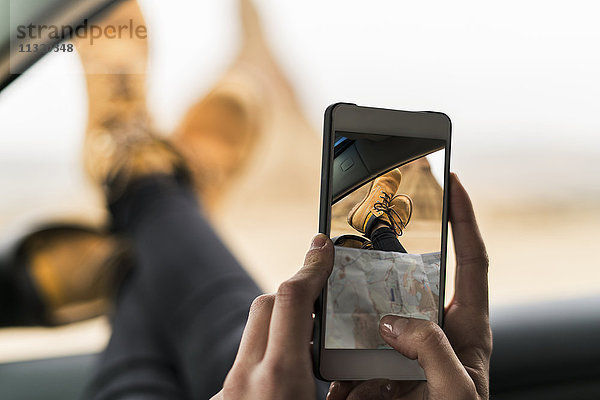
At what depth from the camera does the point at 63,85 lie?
1.26 m

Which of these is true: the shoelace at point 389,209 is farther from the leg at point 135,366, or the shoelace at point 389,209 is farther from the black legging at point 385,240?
the leg at point 135,366

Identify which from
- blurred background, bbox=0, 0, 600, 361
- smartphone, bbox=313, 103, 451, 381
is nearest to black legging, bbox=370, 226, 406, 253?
smartphone, bbox=313, 103, 451, 381

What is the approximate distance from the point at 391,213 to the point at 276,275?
980mm

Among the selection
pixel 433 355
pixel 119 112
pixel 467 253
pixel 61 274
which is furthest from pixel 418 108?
pixel 433 355

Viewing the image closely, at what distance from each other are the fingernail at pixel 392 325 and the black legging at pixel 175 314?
14cm

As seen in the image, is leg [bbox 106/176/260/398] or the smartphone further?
leg [bbox 106/176/260/398]

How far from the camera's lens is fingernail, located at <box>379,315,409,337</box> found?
348 mm

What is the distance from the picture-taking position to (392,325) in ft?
1.16

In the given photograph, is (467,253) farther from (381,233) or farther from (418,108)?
(418,108)

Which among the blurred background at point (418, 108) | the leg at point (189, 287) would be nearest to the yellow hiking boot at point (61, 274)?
the leg at point (189, 287)

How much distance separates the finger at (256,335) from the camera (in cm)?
31

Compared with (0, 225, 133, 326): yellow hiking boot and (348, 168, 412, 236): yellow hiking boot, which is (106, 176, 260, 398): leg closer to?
(0, 225, 133, 326): yellow hiking boot

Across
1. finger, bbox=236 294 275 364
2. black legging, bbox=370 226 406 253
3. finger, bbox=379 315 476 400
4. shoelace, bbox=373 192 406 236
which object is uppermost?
shoelace, bbox=373 192 406 236

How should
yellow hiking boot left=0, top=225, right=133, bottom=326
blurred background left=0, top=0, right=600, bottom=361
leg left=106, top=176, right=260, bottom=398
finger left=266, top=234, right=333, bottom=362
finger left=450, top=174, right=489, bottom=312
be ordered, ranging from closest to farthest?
finger left=266, top=234, right=333, bottom=362
finger left=450, top=174, right=489, bottom=312
leg left=106, top=176, right=260, bottom=398
yellow hiking boot left=0, top=225, right=133, bottom=326
blurred background left=0, top=0, right=600, bottom=361
